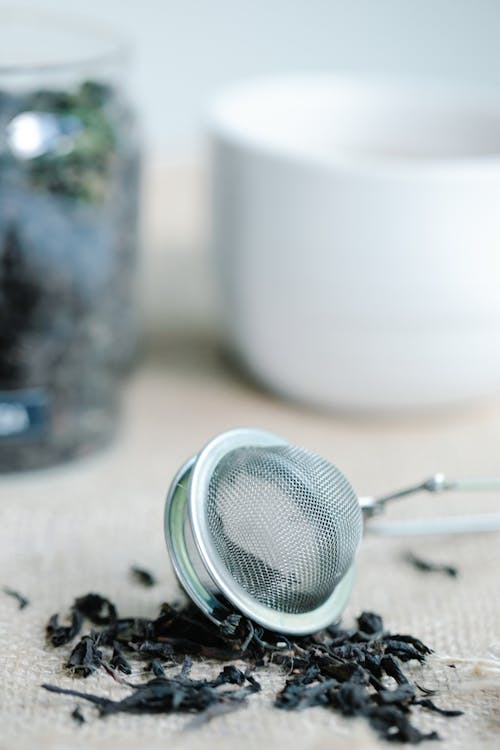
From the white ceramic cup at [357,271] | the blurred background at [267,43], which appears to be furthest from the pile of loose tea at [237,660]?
the blurred background at [267,43]

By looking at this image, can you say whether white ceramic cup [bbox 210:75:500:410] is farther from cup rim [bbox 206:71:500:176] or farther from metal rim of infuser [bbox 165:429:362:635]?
metal rim of infuser [bbox 165:429:362:635]

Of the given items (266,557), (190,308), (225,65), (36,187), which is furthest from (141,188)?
(225,65)

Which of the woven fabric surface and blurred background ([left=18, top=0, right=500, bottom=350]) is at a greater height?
blurred background ([left=18, top=0, right=500, bottom=350])

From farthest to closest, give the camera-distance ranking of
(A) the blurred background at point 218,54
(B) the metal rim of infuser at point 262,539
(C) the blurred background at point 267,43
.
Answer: (C) the blurred background at point 267,43 → (A) the blurred background at point 218,54 → (B) the metal rim of infuser at point 262,539

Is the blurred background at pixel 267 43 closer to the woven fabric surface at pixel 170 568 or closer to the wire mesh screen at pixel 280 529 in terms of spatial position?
the woven fabric surface at pixel 170 568

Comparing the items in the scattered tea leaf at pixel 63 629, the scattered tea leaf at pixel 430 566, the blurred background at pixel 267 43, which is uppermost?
the blurred background at pixel 267 43

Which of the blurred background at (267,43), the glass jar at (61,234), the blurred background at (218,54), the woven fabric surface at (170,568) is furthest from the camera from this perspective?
the blurred background at (267,43)

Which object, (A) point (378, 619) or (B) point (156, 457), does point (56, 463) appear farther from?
(A) point (378, 619)

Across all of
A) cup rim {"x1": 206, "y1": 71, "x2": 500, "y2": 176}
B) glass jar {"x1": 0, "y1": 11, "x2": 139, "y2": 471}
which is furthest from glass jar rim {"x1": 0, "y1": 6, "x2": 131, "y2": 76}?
cup rim {"x1": 206, "y1": 71, "x2": 500, "y2": 176}
